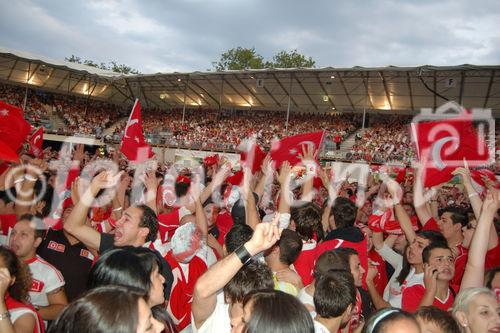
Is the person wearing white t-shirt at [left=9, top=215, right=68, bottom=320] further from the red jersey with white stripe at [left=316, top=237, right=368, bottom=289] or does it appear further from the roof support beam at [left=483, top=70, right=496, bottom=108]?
the roof support beam at [left=483, top=70, right=496, bottom=108]

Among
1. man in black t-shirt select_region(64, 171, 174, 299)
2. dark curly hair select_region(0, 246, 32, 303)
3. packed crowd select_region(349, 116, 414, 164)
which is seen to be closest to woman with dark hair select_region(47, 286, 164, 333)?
dark curly hair select_region(0, 246, 32, 303)

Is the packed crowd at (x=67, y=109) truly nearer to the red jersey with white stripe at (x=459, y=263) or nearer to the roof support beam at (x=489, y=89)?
the roof support beam at (x=489, y=89)

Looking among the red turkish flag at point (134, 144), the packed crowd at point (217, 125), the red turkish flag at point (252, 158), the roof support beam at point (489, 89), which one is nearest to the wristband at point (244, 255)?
the red turkish flag at point (252, 158)

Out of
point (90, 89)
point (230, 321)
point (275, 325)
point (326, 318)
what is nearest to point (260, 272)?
point (230, 321)

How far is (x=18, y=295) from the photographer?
2.37m

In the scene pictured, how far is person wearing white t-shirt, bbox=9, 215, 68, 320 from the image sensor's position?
301 cm

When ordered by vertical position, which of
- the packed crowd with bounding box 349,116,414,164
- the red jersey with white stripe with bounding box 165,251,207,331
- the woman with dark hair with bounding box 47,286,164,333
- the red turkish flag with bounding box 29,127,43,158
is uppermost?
the packed crowd with bounding box 349,116,414,164

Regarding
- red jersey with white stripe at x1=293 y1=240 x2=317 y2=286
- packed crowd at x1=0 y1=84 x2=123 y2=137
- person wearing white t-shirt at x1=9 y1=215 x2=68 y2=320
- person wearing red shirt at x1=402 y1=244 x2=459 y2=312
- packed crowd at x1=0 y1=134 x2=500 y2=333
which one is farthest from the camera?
packed crowd at x1=0 y1=84 x2=123 y2=137

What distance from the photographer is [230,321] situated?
87.8 inches

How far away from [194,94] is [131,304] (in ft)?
102

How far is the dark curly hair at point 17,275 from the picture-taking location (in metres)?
2.36

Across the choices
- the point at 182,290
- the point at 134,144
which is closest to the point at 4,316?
the point at 182,290

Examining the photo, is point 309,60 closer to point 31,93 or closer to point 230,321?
point 31,93

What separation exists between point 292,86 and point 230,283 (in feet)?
80.9
